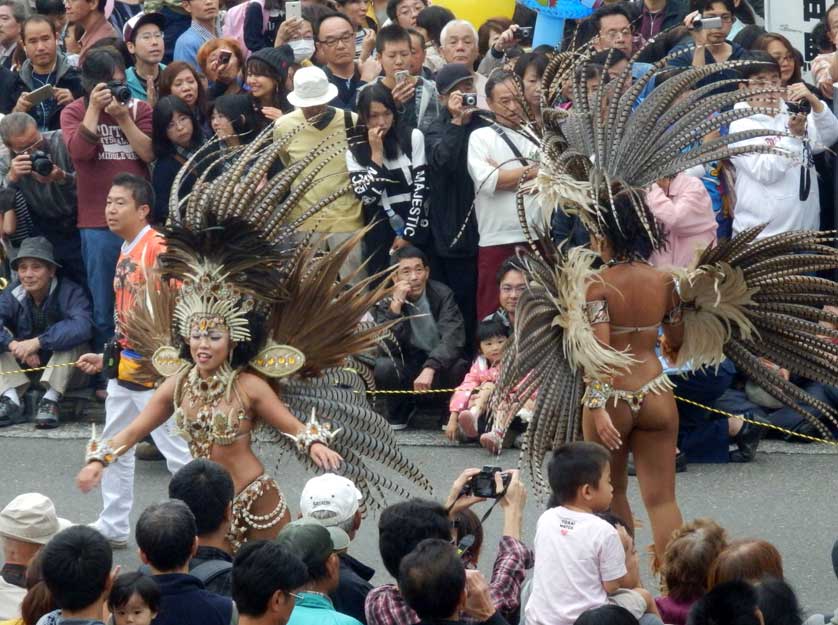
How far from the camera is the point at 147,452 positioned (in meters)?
9.84

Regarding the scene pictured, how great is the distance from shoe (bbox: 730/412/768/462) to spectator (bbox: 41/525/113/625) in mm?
5176

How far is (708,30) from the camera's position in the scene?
10.2m

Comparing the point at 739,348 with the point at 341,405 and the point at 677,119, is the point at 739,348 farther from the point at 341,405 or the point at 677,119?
the point at 341,405

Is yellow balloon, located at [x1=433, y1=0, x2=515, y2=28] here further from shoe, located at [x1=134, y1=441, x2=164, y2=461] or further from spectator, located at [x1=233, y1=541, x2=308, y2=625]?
spectator, located at [x1=233, y1=541, x2=308, y2=625]

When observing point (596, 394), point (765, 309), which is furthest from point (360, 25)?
point (596, 394)

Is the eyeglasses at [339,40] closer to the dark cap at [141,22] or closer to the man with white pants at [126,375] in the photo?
the dark cap at [141,22]

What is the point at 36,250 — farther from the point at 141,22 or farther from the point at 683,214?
the point at 683,214

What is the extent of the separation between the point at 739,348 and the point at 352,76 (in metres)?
4.26

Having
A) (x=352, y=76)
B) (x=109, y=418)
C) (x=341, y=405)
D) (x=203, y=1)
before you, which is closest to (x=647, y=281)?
(x=341, y=405)

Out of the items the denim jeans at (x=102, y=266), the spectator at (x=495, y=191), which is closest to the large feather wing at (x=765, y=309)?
the spectator at (x=495, y=191)

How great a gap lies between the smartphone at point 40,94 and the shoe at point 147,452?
2.73 m

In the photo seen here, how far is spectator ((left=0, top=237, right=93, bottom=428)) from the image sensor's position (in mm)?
10445

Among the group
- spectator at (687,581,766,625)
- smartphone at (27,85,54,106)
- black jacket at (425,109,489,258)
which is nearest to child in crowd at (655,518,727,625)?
spectator at (687,581,766,625)

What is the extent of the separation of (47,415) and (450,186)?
9.90 feet
